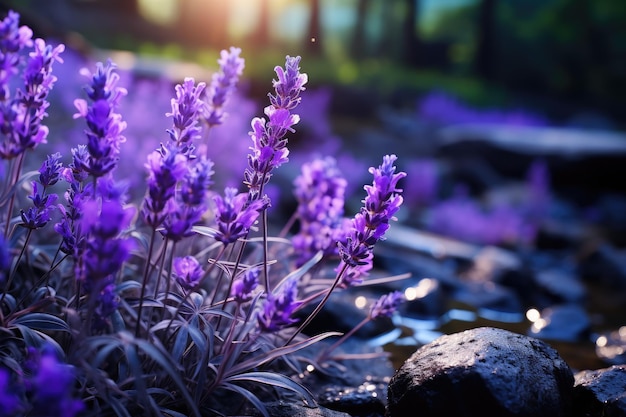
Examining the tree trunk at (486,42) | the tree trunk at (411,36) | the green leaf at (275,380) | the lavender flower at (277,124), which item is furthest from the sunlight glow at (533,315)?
the tree trunk at (486,42)

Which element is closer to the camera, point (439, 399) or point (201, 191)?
point (201, 191)

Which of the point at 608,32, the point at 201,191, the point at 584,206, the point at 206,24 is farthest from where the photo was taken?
the point at 206,24

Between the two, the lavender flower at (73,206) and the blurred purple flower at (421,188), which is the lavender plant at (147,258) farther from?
the blurred purple flower at (421,188)

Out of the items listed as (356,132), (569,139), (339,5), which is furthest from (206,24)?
(569,139)

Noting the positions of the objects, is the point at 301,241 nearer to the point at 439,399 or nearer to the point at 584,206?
the point at 439,399

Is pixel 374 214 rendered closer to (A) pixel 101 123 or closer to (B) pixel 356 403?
(A) pixel 101 123

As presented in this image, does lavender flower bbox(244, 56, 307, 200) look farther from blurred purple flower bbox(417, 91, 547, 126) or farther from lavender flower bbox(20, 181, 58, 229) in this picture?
blurred purple flower bbox(417, 91, 547, 126)
